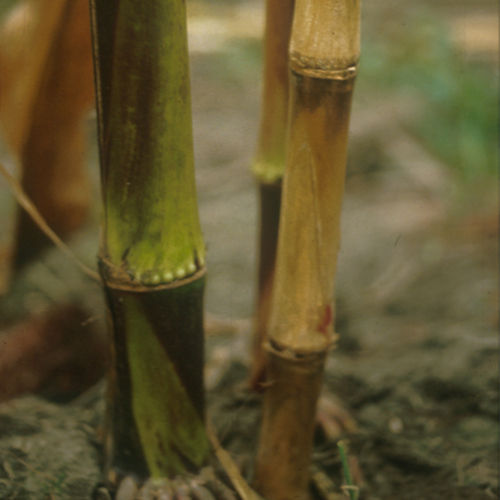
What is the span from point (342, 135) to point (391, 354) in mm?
669

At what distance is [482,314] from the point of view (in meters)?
1.30

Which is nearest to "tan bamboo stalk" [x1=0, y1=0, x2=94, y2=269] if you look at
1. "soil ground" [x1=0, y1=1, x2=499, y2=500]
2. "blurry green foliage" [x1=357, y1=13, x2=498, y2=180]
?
"soil ground" [x1=0, y1=1, x2=499, y2=500]

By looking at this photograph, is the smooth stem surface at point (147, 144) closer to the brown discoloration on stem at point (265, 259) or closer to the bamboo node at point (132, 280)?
the bamboo node at point (132, 280)

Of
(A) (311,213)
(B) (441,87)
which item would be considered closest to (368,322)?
(A) (311,213)

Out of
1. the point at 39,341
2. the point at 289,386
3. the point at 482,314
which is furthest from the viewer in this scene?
the point at 482,314

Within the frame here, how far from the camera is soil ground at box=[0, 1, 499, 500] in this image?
0.83 meters

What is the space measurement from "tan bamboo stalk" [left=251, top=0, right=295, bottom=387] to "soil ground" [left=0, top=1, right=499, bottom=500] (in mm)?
150

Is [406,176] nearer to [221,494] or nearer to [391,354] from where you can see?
[391,354]

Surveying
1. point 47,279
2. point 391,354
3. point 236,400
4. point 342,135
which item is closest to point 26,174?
point 47,279

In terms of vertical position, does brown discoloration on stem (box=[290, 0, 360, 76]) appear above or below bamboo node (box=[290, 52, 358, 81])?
above

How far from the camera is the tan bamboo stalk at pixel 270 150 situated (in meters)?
0.71

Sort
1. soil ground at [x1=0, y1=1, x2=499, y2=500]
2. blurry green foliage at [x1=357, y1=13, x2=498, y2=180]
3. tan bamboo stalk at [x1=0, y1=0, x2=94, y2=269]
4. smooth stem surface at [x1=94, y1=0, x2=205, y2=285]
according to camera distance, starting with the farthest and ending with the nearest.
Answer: blurry green foliage at [x1=357, y1=13, x2=498, y2=180]
tan bamboo stalk at [x1=0, y1=0, x2=94, y2=269]
soil ground at [x1=0, y1=1, x2=499, y2=500]
smooth stem surface at [x1=94, y1=0, x2=205, y2=285]

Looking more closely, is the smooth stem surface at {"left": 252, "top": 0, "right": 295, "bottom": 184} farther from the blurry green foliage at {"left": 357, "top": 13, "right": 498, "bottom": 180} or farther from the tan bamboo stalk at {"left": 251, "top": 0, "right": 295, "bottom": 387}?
the blurry green foliage at {"left": 357, "top": 13, "right": 498, "bottom": 180}

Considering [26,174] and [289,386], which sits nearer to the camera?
[289,386]
